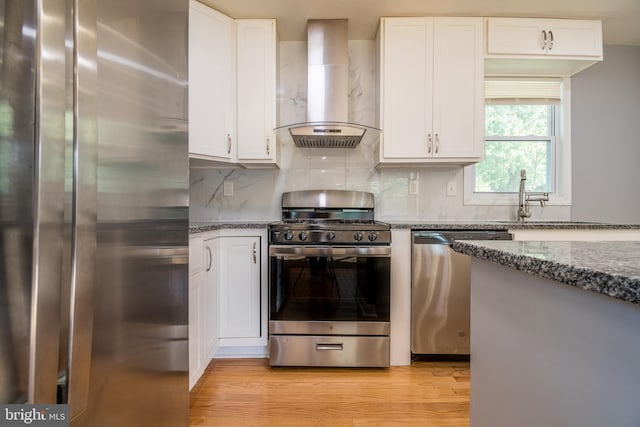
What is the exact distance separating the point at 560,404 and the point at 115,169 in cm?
98

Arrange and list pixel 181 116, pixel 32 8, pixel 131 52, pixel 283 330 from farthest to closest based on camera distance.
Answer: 1. pixel 283 330
2. pixel 181 116
3. pixel 131 52
4. pixel 32 8

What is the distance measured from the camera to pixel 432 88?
6.68 feet

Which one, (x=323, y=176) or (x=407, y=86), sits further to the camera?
(x=323, y=176)

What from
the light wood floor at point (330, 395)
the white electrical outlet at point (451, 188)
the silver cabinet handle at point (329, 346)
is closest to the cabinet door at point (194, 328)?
the light wood floor at point (330, 395)

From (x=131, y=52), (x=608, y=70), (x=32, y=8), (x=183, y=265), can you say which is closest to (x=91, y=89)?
(x=32, y=8)

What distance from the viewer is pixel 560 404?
1.68ft

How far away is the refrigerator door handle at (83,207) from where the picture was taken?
49 cm

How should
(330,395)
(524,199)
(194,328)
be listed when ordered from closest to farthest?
1. (194,328)
2. (330,395)
3. (524,199)

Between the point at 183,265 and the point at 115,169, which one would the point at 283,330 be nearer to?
the point at 183,265

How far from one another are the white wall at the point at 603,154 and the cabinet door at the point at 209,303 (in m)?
2.87

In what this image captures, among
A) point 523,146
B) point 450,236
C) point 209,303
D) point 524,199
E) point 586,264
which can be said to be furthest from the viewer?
point 523,146

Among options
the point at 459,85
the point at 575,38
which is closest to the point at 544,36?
the point at 575,38

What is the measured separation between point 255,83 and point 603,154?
2873mm

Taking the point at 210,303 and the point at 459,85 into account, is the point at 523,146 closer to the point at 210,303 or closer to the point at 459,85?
the point at 459,85
